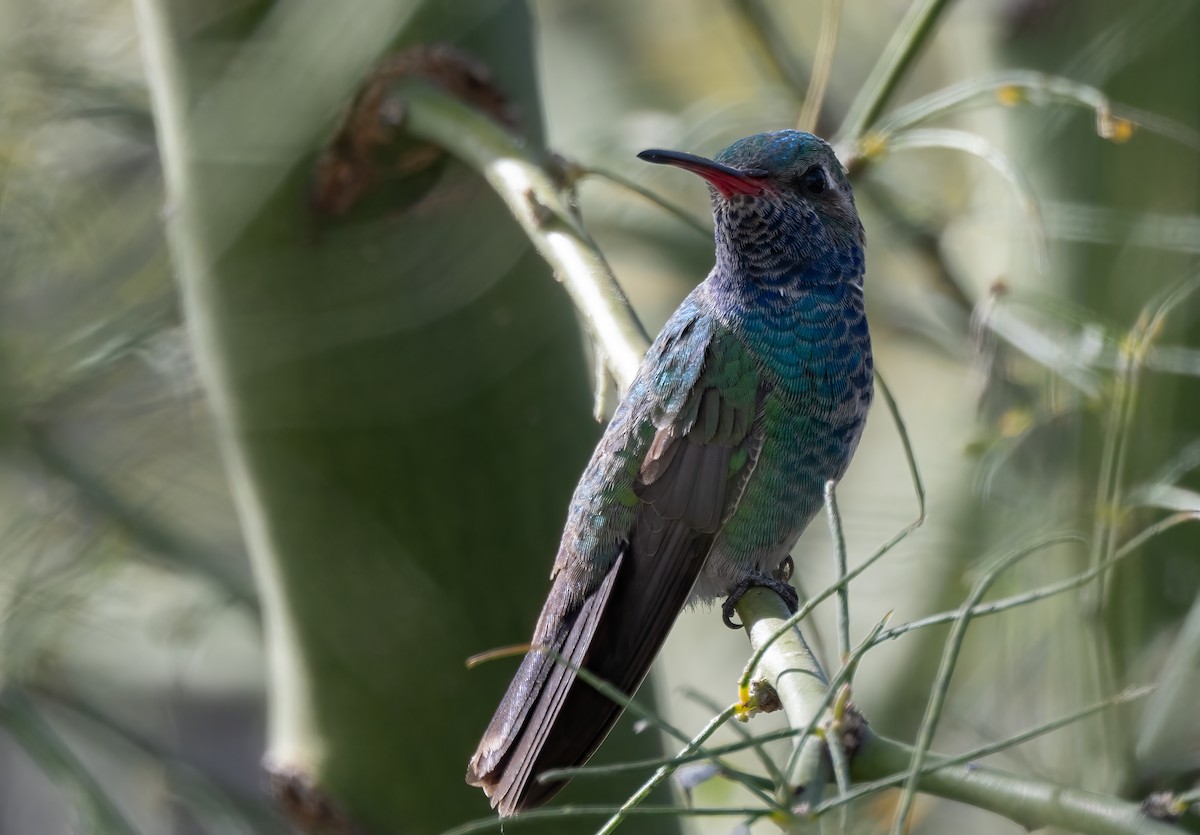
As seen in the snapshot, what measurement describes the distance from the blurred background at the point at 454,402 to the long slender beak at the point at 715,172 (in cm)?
11

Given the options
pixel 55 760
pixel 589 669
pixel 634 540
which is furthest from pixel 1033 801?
pixel 55 760

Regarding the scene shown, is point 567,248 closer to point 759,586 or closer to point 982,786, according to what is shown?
point 759,586

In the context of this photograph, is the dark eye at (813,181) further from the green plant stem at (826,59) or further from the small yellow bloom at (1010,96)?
the small yellow bloom at (1010,96)

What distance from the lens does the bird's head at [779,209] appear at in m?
2.56

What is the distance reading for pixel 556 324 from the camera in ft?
8.33

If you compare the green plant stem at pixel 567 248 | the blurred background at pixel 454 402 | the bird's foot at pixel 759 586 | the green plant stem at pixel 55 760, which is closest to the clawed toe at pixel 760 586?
the bird's foot at pixel 759 586

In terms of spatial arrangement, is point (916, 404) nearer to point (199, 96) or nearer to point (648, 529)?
point (648, 529)

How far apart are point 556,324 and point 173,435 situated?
1.43 meters

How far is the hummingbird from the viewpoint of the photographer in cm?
211

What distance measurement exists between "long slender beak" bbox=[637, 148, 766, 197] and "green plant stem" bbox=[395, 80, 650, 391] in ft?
0.82

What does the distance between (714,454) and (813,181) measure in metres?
0.68

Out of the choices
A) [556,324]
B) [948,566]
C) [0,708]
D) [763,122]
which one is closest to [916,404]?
[948,566]

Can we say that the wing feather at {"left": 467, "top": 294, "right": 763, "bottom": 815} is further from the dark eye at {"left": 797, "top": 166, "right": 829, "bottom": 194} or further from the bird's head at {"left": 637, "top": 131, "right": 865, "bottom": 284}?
the dark eye at {"left": 797, "top": 166, "right": 829, "bottom": 194}

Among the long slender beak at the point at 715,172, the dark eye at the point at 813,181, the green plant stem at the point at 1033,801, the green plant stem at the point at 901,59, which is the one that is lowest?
the green plant stem at the point at 1033,801
